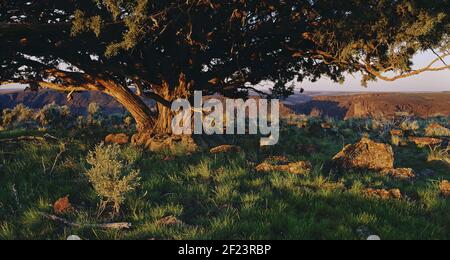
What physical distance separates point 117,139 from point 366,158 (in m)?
7.08

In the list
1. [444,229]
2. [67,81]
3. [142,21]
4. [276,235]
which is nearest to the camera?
[276,235]

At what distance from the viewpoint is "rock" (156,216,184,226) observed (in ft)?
20.0

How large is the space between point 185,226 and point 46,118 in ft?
48.0

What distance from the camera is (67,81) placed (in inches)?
523

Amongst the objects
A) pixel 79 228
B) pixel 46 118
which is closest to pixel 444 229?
pixel 79 228

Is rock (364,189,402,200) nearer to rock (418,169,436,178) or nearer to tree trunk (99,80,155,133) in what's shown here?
rock (418,169,436,178)

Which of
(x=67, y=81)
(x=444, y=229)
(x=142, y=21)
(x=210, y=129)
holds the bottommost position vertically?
(x=444, y=229)

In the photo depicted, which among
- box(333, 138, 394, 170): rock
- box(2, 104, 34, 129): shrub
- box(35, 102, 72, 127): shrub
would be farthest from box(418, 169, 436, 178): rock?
box(2, 104, 34, 129): shrub

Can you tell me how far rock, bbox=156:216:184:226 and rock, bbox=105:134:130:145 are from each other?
6667mm

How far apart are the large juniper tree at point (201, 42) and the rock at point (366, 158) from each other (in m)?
1.74

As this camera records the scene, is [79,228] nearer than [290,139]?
Yes

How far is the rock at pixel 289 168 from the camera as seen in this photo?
Result: 9.13m

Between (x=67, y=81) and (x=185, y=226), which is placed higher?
(x=67, y=81)
